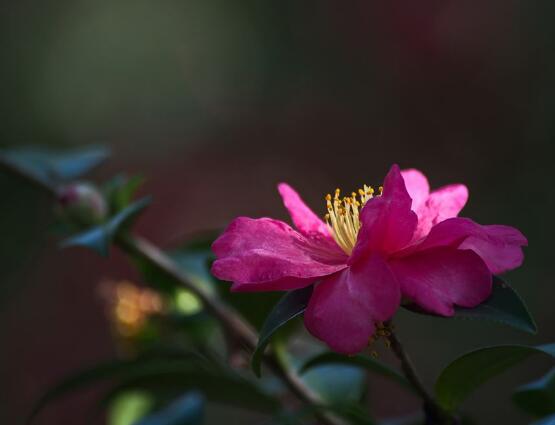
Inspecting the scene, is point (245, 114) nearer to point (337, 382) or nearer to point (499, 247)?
point (337, 382)

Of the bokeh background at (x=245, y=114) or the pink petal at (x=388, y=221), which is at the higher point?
the pink petal at (x=388, y=221)

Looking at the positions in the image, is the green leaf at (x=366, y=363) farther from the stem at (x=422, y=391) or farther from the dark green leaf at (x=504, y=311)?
the dark green leaf at (x=504, y=311)

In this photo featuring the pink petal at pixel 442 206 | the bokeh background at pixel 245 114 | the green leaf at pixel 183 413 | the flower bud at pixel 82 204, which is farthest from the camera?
the bokeh background at pixel 245 114

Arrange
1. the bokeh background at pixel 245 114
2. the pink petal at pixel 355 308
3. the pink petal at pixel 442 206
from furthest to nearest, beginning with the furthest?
the bokeh background at pixel 245 114 → the pink petal at pixel 442 206 → the pink petal at pixel 355 308

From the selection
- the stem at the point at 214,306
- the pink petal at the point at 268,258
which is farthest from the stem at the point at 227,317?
the pink petal at the point at 268,258

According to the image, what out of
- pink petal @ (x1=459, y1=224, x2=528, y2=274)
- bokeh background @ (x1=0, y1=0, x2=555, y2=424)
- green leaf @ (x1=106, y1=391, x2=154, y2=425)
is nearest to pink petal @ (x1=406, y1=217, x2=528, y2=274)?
pink petal @ (x1=459, y1=224, x2=528, y2=274)

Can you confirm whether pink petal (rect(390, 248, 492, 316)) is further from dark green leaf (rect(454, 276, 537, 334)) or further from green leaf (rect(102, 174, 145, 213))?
green leaf (rect(102, 174, 145, 213))
